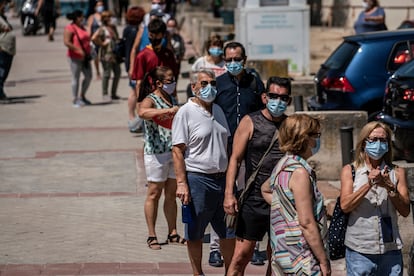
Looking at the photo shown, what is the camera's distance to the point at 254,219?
7.58 metres

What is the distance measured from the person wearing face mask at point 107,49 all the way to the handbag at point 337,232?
12.2 meters

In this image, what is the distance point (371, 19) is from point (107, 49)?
5682 millimetres

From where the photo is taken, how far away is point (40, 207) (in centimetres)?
1126

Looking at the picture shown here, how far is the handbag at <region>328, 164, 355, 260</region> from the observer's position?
682 centimetres

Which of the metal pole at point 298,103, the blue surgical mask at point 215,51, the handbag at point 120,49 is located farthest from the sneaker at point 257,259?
the handbag at point 120,49

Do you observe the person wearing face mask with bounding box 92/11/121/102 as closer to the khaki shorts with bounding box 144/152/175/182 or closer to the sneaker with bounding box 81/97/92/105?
the sneaker with bounding box 81/97/92/105

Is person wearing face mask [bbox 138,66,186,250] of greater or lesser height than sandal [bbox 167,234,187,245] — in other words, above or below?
above

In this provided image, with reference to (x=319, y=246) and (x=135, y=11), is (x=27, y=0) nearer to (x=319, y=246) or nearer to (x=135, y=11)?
(x=135, y=11)

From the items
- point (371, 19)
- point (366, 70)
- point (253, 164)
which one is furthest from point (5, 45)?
point (253, 164)

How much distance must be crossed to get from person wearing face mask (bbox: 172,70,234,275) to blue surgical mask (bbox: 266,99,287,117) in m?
0.73

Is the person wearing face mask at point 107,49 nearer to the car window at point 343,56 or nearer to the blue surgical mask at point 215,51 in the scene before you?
the car window at point 343,56

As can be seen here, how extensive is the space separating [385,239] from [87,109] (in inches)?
501

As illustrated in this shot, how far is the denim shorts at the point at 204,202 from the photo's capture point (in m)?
8.05

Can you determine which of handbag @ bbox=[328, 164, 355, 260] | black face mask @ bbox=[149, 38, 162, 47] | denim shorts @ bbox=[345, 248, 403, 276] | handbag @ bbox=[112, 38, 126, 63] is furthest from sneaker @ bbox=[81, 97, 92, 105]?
denim shorts @ bbox=[345, 248, 403, 276]
